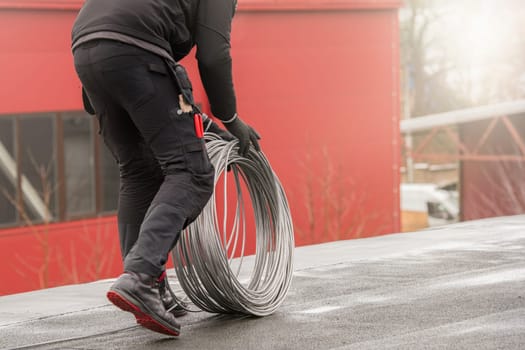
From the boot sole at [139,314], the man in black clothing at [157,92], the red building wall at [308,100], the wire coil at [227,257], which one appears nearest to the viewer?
the boot sole at [139,314]

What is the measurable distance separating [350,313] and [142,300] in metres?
0.86

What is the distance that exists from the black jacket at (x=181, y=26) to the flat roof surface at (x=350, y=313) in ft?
2.45

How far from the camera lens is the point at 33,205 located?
10969mm

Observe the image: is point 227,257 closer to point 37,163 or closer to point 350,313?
point 350,313

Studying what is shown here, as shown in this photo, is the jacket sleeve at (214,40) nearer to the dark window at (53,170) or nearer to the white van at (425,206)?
Answer: the dark window at (53,170)

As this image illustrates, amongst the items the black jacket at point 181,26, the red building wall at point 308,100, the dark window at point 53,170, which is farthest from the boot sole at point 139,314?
the red building wall at point 308,100

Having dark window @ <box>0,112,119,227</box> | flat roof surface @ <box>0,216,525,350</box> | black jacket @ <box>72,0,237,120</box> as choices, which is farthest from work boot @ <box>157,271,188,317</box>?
dark window @ <box>0,112,119,227</box>

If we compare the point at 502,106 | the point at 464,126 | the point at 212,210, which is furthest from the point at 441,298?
the point at 464,126

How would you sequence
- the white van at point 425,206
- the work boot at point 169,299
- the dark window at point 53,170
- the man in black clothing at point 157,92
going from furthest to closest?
the white van at point 425,206, the dark window at point 53,170, the work boot at point 169,299, the man in black clothing at point 157,92

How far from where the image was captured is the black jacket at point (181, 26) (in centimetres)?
315

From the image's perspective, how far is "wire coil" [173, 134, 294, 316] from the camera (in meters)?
3.54

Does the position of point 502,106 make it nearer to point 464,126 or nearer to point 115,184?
point 464,126

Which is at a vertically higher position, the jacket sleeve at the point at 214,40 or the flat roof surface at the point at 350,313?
the jacket sleeve at the point at 214,40

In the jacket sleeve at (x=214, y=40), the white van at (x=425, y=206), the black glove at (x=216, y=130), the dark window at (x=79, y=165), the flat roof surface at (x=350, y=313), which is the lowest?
the white van at (x=425, y=206)
